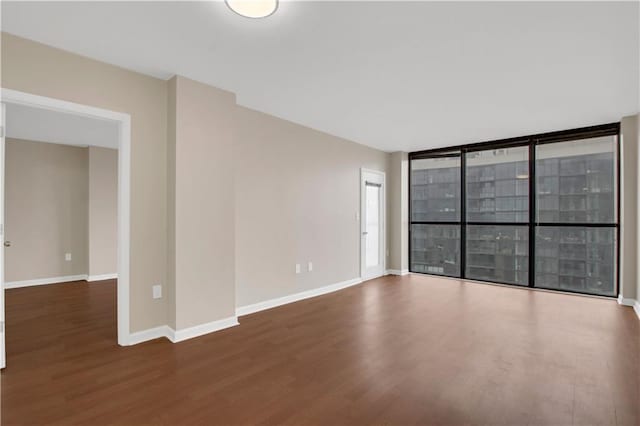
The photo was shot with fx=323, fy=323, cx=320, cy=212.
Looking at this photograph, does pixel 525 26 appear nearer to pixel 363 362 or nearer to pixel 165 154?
pixel 363 362

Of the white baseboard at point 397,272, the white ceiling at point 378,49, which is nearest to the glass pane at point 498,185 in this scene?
the white ceiling at point 378,49

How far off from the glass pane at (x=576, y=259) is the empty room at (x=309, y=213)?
0.03 metres

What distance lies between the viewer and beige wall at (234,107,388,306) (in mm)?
3965

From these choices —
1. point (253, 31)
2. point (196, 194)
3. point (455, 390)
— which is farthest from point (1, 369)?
point (455, 390)

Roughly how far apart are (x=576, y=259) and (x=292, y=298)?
4432 mm

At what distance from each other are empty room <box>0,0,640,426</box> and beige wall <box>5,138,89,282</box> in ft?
0.11

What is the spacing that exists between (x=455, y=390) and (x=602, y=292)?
415 centimetres

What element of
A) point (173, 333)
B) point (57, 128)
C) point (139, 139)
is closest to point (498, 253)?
point (173, 333)

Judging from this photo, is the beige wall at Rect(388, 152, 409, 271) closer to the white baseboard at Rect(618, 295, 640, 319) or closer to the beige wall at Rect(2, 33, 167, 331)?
the white baseboard at Rect(618, 295, 640, 319)

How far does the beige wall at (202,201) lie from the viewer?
311cm

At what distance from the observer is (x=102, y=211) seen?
→ 6.22 metres

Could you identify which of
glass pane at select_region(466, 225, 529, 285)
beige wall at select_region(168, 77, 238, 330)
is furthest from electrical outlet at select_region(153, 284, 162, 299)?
glass pane at select_region(466, 225, 529, 285)

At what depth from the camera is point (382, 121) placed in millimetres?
4594

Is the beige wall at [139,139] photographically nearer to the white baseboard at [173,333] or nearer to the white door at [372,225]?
the white baseboard at [173,333]
